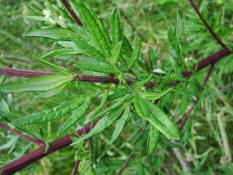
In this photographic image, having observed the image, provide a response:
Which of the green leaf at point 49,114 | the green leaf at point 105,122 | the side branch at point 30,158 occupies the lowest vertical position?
the side branch at point 30,158

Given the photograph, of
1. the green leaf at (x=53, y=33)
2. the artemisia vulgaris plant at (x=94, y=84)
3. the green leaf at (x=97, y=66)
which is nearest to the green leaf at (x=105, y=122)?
the artemisia vulgaris plant at (x=94, y=84)

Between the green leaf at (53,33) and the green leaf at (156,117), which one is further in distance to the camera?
the green leaf at (53,33)

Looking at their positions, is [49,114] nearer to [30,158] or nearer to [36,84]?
[36,84]

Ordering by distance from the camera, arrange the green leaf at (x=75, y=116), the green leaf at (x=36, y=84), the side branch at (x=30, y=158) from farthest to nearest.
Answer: the side branch at (x=30, y=158) → the green leaf at (x=75, y=116) → the green leaf at (x=36, y=84)

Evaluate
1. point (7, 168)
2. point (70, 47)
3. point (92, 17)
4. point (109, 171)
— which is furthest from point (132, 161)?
point (92, 17)

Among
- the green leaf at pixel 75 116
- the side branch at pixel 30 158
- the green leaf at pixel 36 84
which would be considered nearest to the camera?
the green leaf at pixel 36 84

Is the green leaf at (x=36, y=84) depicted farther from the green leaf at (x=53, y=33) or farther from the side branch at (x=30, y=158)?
the side branch at (x=30, y=158)

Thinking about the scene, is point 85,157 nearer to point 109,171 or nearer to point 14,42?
point 109,171
